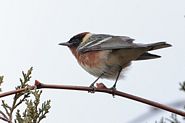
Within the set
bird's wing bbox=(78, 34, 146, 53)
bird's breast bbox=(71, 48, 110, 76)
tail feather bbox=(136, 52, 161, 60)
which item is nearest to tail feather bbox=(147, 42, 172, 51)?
bird's wing bbox=(78, 34, 146, 53)

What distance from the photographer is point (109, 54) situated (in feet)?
15.2

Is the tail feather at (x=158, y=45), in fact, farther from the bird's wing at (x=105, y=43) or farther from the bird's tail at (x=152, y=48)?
the bird's wing at (x=105, y=43)

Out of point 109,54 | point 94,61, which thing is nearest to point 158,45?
point 109,54

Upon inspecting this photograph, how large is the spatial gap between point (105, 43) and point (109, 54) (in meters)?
0.26

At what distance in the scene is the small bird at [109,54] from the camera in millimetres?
4297

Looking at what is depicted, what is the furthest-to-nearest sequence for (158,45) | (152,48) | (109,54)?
1. (109,54)
2. (152,48)
3. (158,45)

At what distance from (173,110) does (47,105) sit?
1.02 m

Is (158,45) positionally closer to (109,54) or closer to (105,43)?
(109,54)

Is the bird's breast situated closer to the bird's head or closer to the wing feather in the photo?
the wing feather

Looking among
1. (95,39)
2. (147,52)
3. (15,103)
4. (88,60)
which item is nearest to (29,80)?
(15,103)

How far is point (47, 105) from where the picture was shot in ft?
9.58

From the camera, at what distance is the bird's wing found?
4387 mm

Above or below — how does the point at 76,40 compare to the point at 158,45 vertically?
below

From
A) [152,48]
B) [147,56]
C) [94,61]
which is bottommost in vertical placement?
[94,61]
